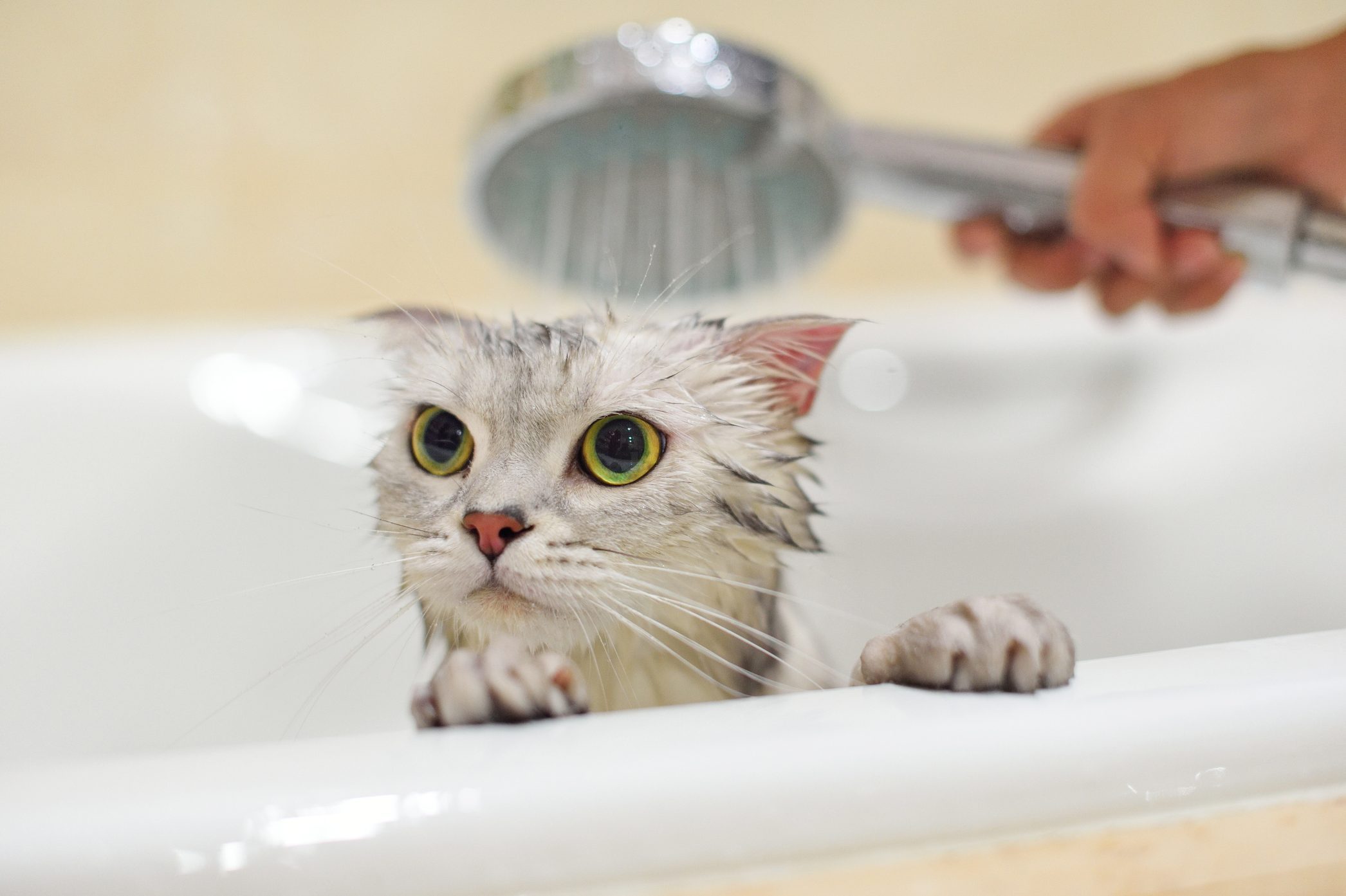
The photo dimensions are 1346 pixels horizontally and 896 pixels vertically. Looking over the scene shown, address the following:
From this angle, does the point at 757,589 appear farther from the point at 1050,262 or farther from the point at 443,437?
the point at 1050,262

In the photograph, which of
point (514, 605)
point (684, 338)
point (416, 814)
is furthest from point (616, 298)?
point (416, 814)

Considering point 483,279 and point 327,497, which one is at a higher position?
point 483,279

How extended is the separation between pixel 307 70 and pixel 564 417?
107 centimetres

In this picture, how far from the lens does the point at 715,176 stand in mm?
684

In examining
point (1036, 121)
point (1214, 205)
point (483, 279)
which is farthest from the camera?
point (1036, 121)

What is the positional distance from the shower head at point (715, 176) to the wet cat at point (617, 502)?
149mm

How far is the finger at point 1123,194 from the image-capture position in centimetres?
75

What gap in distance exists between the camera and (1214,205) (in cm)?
71

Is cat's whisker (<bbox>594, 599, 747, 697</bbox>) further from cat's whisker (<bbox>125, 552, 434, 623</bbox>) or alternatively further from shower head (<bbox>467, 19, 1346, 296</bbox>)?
shower head (<bbox>467, 19, 1346, 296</bbox>)

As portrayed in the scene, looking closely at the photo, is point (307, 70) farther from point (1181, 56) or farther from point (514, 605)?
point (1181, 56)

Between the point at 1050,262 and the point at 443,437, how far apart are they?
74 cm

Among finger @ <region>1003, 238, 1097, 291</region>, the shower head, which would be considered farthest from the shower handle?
finger @ <region>1003, 238, 1097, 291</region>

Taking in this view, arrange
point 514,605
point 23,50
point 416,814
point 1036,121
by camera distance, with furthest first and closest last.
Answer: point 1036,121
point 23,50
point 514,605
point 416,814

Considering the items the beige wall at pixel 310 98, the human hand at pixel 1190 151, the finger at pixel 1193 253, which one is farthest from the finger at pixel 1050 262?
the beige wall at pixel 310 98
